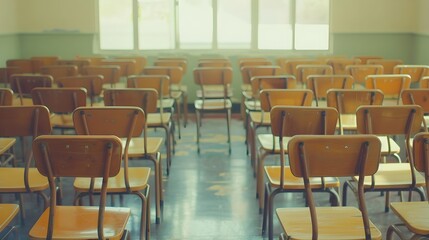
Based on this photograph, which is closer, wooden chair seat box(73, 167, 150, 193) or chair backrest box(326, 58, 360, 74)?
wooden chair seat box(73, 167, 150, 193)

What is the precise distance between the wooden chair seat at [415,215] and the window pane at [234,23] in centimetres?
717

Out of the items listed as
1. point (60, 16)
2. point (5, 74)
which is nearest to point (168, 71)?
point (5, 74)

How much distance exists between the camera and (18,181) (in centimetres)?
358

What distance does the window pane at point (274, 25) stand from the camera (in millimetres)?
9945

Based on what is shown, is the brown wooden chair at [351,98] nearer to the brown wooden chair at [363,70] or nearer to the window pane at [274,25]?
the brown wooden chair at [363,70]

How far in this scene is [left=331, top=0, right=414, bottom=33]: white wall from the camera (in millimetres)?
9672

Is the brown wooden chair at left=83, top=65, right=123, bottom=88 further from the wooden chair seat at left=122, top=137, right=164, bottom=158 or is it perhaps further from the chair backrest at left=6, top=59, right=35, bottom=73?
the wooden chair seat at left=122, top=137, right=164, bottom=158

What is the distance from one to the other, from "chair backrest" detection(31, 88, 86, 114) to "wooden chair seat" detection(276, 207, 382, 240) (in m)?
2.19

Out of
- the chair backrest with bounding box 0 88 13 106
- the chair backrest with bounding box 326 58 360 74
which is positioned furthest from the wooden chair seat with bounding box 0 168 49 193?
the chair backrest with bounding box 326 58 360 74

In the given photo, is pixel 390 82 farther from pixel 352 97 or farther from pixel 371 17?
pixel 371 17

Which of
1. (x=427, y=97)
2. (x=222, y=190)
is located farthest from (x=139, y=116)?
(x=427, y=97)

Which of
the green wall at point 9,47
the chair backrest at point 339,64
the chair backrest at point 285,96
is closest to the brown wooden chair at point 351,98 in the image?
the chair backrest at point 285,96

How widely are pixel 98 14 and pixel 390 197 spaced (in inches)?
255

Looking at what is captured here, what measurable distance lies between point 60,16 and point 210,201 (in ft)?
19.7
